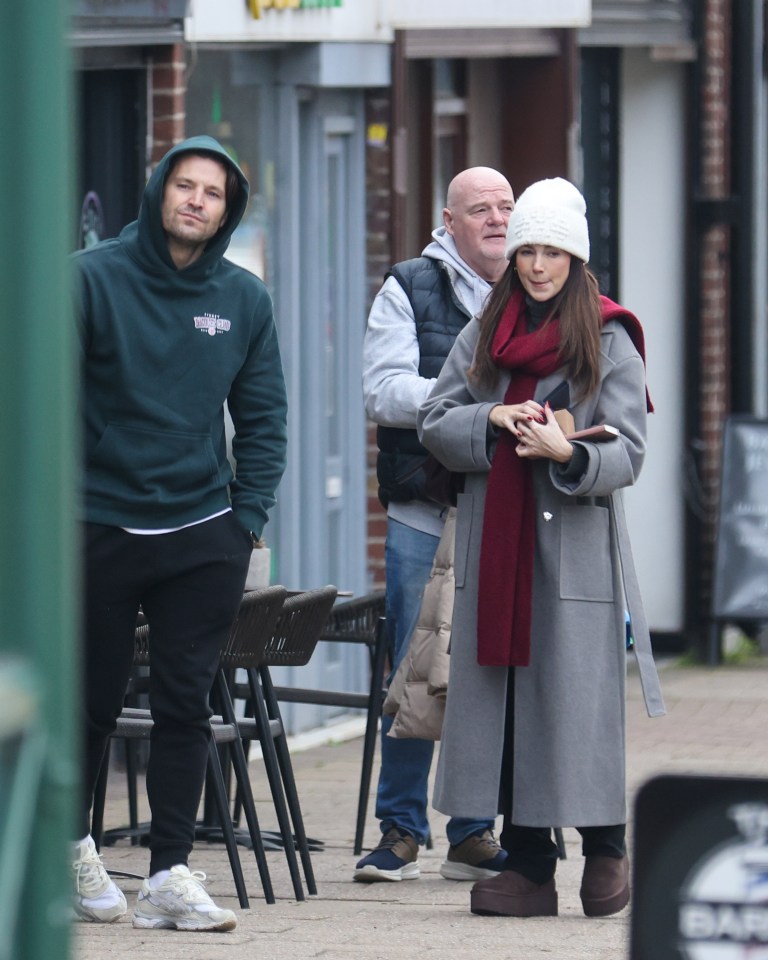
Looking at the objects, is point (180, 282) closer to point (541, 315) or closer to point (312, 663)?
point (541, 315)

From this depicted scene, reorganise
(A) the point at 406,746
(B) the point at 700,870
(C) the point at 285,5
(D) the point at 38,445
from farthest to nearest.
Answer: (C) the point at 285,5, (A) the point at 406,746, (B) the point at 700,870, (D) the point at 38,445

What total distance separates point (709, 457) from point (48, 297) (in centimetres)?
1007

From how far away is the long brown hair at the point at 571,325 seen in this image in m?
5.42

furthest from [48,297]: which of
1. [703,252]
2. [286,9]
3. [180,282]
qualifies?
[703,252]

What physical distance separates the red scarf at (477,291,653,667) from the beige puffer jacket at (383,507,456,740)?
430mm

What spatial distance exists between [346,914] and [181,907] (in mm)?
569

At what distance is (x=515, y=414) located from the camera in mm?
5355

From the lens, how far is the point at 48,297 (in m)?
1.95

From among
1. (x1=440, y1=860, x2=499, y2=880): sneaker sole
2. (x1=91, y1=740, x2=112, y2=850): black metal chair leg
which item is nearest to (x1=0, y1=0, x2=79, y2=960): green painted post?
(x1=91, y1=740, x2=112, y2=850): black metal chair leg

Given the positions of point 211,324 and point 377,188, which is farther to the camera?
point 377,188

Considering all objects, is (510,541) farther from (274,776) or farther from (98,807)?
(98,807)

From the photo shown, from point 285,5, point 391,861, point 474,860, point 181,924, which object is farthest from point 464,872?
point 285,5

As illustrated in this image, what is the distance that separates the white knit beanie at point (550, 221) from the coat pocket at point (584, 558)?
0.65m

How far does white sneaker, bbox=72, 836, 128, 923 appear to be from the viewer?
541 cm
